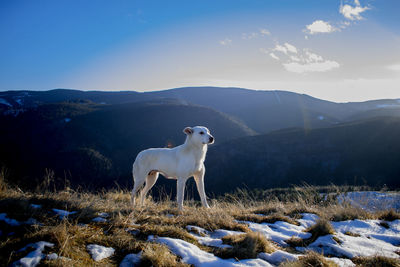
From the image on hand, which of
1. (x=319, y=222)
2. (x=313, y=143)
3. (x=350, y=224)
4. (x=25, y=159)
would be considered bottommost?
(x=25, y=159)

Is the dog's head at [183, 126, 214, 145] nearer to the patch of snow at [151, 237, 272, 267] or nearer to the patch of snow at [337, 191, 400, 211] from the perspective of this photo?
the patch of snow at [151, 237, 272, 267]

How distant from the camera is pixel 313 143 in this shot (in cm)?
9006

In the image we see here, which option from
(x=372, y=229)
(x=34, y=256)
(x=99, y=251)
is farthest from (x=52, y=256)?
(x=372, y=229)

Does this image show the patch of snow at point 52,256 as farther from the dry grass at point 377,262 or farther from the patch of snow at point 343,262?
the dry grass at point 377,262

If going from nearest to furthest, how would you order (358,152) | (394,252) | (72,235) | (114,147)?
(72,235) → (394,252) → (358,152) → (114,147)

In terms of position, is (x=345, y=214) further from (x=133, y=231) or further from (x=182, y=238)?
(x=133, y=231)

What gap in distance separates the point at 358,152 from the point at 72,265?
94808 millimetres

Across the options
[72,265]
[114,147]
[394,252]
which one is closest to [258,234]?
[394,252]

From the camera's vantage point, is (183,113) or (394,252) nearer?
(394,252)

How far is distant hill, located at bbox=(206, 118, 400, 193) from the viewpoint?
7512 cm

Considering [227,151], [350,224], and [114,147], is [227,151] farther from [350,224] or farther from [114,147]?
[350,224]

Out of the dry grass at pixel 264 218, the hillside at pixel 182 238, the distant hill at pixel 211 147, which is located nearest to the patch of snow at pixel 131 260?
the hillside at pixel 182 238

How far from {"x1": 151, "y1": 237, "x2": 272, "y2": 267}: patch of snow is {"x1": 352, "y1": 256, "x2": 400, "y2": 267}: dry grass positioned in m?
1.17

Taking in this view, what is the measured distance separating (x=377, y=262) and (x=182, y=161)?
4.09m
